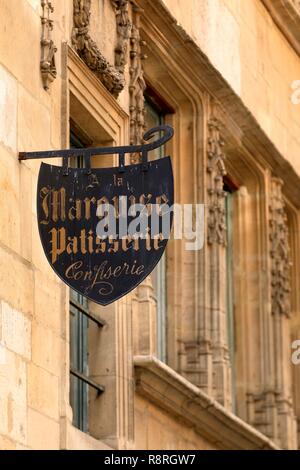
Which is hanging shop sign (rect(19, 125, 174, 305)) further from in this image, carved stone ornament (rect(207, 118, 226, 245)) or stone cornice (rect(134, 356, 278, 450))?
carved stone ornament (rect(207, 118, 226, 245))

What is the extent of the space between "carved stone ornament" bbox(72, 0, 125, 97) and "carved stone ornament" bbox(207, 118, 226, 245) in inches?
145

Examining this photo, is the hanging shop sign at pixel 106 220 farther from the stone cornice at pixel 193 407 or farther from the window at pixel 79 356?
the stone cornice at pixel 193 407

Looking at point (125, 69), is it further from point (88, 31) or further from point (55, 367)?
point (55, 367)

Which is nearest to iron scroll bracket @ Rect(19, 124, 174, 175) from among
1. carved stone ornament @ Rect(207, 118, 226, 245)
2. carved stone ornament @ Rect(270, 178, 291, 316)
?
carved stone ornament @ Rect(207, 118, 226, 245)

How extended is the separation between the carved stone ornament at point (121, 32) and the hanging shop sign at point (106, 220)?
3.78 meters

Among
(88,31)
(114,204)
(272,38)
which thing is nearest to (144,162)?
(114,204)

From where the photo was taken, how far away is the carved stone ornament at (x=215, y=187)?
2275 centimetres

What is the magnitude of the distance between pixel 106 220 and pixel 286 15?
1001cm

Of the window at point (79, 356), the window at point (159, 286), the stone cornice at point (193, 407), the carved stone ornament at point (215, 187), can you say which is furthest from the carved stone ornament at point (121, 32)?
the carved stone ornament at point (215, 187)

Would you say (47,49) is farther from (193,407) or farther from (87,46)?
(193,407)

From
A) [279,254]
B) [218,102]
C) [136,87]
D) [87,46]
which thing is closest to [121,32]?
[136,87]

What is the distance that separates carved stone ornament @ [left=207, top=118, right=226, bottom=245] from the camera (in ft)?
74.6

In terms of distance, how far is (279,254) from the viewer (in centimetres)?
2498

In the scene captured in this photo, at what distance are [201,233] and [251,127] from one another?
76.3 inches
